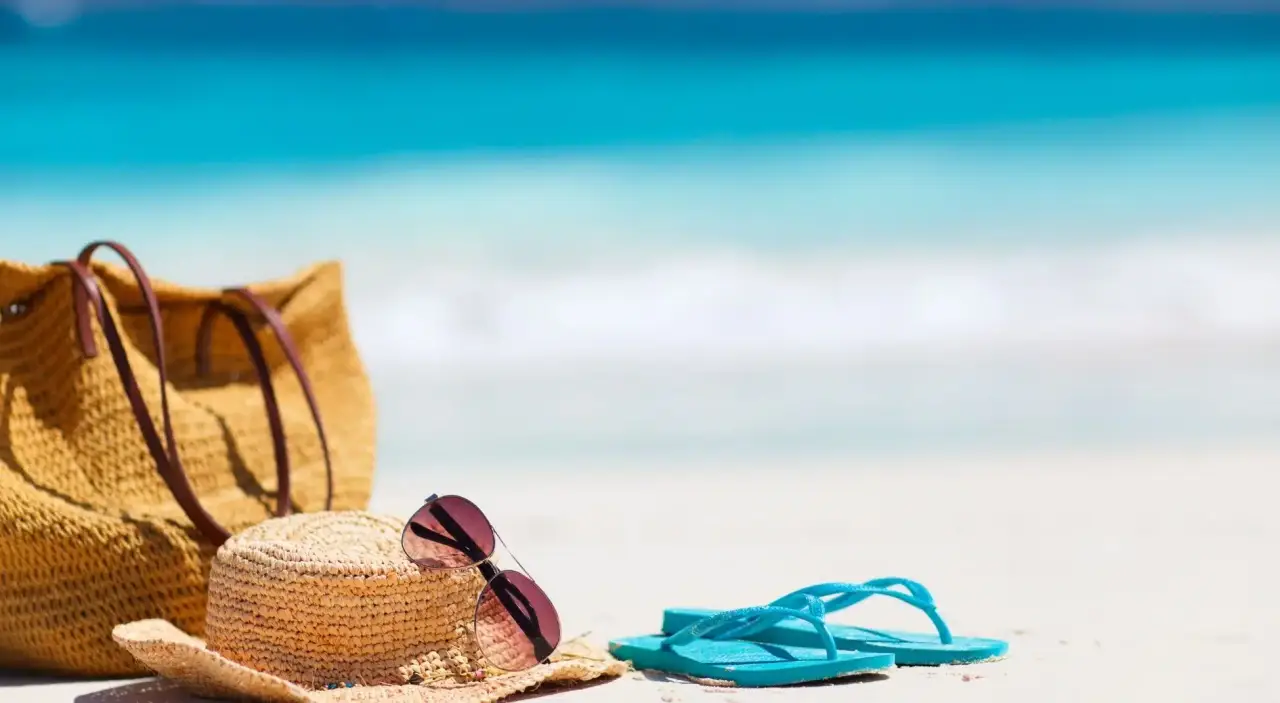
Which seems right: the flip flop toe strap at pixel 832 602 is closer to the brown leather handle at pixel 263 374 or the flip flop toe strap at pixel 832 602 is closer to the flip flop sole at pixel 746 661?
the flip flop sole at pixel 746 661

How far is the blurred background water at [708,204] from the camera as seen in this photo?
7.59 metres

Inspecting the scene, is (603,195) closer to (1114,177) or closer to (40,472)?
(1114,177)

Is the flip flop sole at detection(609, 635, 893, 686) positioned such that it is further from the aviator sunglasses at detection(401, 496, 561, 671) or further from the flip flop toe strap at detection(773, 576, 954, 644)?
the aviator sunglasses at detection(401, 496, 561, 671)

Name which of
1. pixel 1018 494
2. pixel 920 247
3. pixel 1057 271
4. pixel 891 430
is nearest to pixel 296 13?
pixel 920 247

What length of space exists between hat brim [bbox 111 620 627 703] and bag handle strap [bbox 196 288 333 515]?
0.53 m

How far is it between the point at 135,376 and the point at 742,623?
130 cm

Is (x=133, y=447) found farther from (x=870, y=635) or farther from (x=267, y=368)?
(x=870, y=635)

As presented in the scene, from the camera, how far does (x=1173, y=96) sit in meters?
13.0

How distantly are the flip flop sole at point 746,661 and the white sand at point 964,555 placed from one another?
4 centimetres

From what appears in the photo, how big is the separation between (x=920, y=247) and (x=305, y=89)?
5756 millimetres

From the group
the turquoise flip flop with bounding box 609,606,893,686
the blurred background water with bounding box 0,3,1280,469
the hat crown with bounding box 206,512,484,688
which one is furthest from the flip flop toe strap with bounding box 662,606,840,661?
the blurred background water with bounding box 0,3,1280,469

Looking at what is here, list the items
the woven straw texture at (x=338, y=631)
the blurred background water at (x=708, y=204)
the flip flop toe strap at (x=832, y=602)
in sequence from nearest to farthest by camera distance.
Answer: the woven straw texture at (x=338, y=631) < the flip flop toe strap at (x=832, y=602) < the blurred background water at (x=708, y=204)

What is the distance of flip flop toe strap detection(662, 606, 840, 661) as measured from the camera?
7.68ft

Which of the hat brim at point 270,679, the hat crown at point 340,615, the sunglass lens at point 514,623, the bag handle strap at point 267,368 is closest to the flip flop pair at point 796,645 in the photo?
the hat brim at point 270,679
